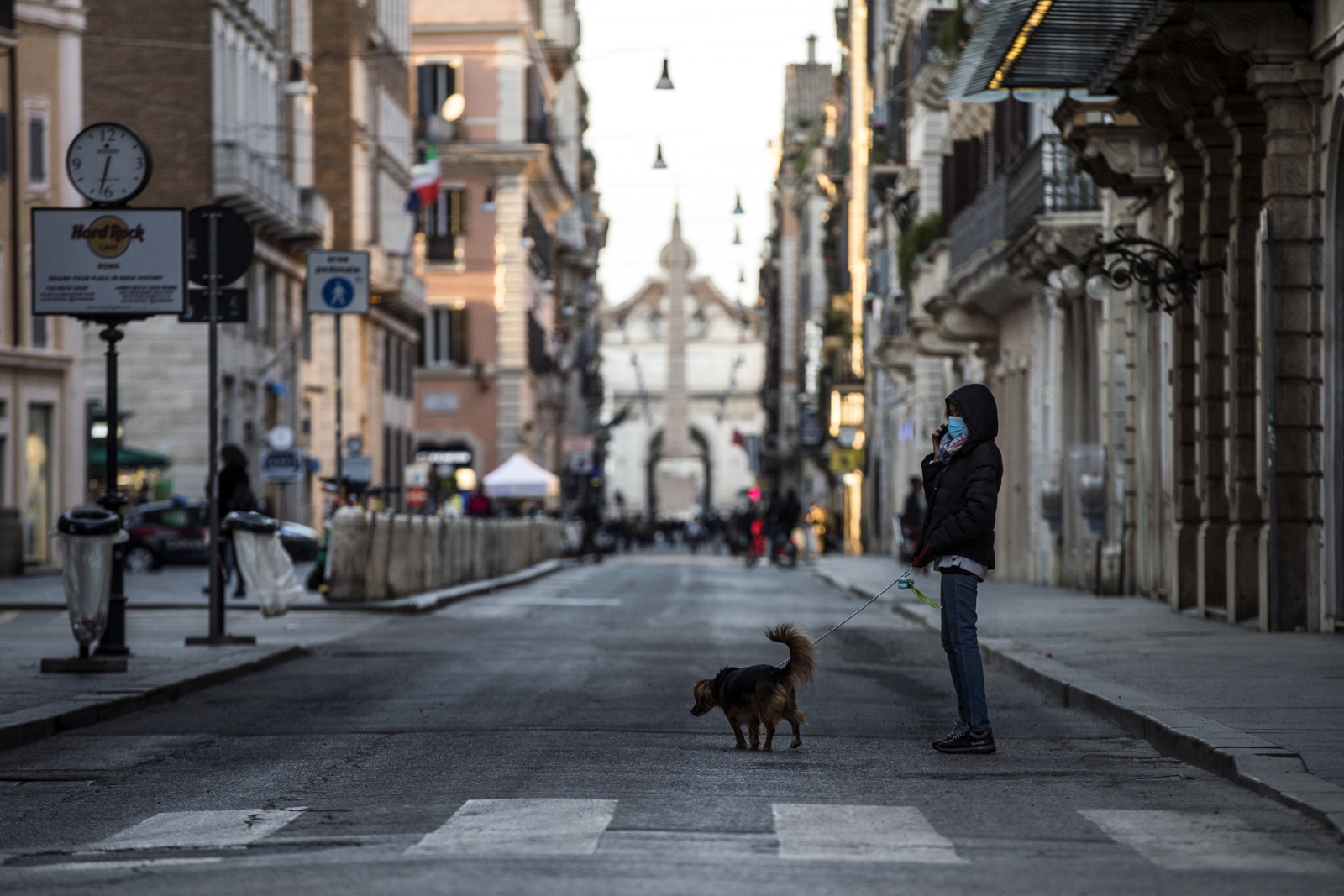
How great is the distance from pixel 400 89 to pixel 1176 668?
185 feet

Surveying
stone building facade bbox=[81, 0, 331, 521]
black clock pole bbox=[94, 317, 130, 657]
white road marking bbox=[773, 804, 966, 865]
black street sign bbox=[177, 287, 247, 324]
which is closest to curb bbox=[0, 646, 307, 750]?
black clock pole bbox=[94, 317, 130, 657]

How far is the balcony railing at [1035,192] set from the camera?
2747 centimetres

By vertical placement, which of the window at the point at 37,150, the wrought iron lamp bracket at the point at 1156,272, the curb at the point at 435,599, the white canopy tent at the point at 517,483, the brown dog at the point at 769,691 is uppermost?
the window at the point at 37,150

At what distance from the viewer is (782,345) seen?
411 ft

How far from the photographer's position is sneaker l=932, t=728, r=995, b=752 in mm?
10562

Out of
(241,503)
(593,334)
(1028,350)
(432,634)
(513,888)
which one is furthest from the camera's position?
(593,334)

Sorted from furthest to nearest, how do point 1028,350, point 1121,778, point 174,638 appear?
1. point 1028,350
2. point 174,638
3. point 1121,778

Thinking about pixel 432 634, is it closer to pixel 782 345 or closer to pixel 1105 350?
pixel 1105 350

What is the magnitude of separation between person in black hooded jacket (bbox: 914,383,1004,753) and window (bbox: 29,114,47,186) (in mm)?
31840

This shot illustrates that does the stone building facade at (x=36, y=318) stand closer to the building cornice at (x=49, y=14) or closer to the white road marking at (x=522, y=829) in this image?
the building cornice at (x=49, y=14)

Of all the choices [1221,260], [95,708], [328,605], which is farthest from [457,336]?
[95,708]

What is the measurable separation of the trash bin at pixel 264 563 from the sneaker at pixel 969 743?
10.1 m

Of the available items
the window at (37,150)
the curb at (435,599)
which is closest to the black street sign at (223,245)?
the curb at (435,599)

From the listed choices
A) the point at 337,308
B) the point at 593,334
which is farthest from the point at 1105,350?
the point at 593,334
